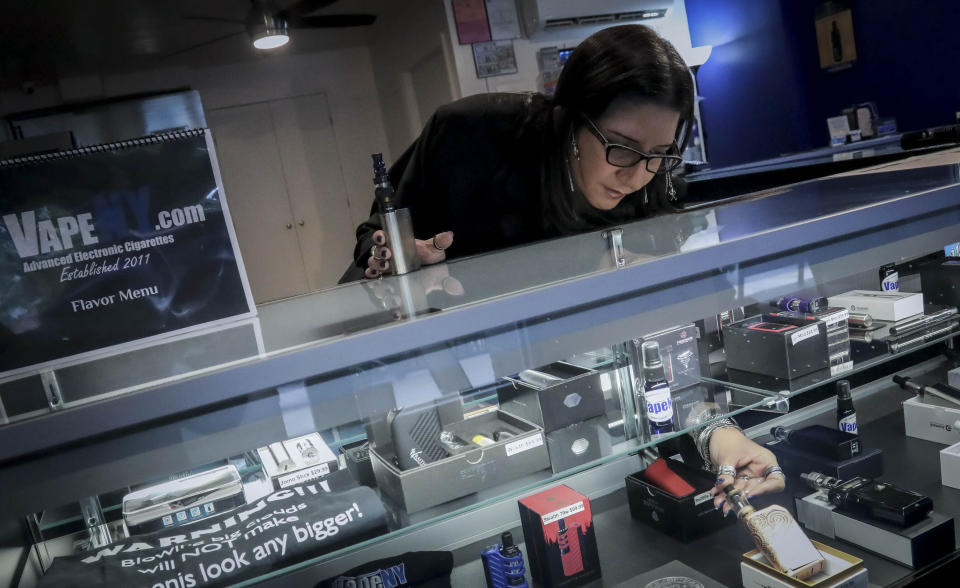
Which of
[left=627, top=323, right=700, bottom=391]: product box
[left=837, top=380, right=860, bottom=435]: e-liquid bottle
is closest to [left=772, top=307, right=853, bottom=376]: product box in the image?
[left=627, top=323, right=700, bottom=391]: product box

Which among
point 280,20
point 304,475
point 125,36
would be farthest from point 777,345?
point 125,36

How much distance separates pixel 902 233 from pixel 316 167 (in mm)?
6511

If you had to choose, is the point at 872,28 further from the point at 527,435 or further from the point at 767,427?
the point at 527,435

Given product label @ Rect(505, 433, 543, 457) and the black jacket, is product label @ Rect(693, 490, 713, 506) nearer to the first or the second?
product label @ Rect(505, 433, 543, 457)

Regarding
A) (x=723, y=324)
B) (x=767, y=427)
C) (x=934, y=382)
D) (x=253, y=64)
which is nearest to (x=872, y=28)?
(x=934, y=382)

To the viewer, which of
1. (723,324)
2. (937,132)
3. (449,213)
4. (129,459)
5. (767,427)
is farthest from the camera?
(937,132)

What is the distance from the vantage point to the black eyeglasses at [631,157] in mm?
1503

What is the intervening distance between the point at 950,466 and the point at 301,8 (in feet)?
14.9

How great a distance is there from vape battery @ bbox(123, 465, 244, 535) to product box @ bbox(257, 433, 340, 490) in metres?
0.05

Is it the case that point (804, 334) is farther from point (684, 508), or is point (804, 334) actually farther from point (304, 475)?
point (304, 475)

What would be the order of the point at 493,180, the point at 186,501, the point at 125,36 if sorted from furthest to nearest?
the point at 125,36, the point at 493,180, the point at 186,501

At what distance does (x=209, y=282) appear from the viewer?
821 millimetres

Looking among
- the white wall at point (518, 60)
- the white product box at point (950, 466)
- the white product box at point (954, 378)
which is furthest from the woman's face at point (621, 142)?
the white wall at point (518, 60)

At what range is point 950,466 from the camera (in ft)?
4.97
